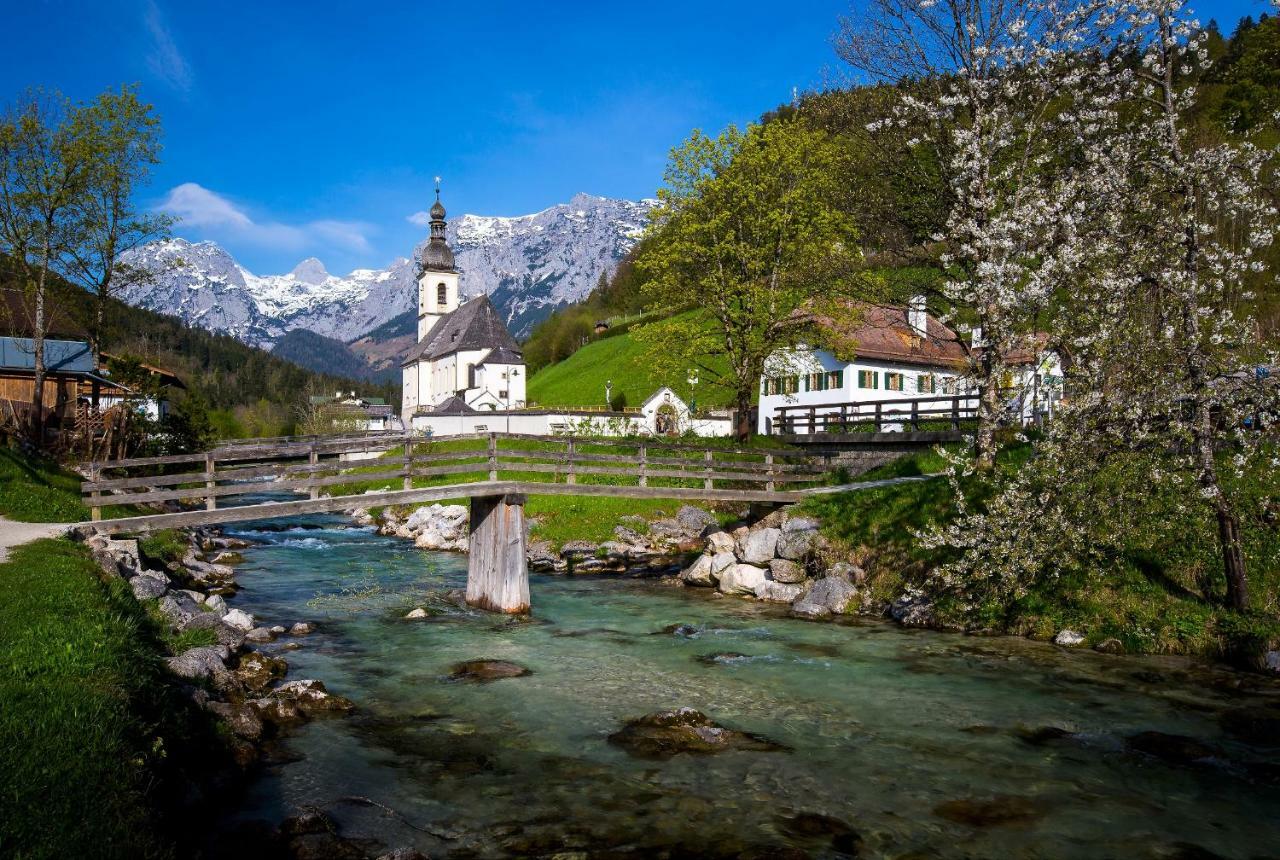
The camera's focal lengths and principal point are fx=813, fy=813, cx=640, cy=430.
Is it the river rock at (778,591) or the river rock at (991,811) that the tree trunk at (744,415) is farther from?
the river rock at (991,811)

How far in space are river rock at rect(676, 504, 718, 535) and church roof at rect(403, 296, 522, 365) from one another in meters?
83.7

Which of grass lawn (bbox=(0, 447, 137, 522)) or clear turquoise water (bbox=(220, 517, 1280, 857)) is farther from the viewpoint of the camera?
grass lawn (bbox=(0, 447, 137, 522))

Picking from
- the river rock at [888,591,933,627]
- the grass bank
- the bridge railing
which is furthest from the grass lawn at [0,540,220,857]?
the river rock at [888,591,933,627]

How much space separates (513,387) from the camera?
11056 cm

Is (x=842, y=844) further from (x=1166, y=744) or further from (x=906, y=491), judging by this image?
(x=906, y=491)

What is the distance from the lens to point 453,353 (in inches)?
4619

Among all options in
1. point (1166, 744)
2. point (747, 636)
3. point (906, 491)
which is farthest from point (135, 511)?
→ point (1166, 744)

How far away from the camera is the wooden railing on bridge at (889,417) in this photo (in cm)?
3181

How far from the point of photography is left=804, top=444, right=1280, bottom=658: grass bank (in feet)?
46.6

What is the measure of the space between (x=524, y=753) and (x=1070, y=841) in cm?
611

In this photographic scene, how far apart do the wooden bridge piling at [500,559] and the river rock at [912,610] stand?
27.9 feet

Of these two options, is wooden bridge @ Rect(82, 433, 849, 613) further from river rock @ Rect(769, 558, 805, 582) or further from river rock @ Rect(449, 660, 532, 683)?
river rock @ Rect(449, 660, 532, 683)

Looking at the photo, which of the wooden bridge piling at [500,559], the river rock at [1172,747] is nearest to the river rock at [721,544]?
the wooden bridge piling at [500,559]

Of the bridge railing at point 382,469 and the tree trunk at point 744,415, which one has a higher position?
the tree trunk at point 744,415
